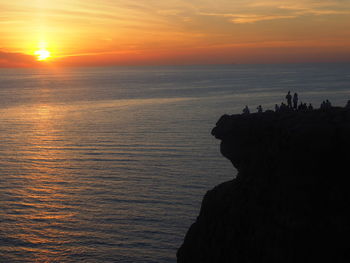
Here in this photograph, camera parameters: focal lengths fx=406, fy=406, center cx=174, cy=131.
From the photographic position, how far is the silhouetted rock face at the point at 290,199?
20984mm

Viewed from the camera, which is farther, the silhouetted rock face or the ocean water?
the ocean water

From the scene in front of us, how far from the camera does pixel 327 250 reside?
2077 centimetres

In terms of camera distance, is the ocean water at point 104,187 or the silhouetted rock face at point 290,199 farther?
the ocean water at point 104,187

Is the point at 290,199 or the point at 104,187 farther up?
the point at 290,199

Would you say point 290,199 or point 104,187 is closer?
point 290,199

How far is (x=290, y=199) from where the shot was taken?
21.8 m

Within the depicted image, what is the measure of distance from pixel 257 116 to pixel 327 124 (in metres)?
5.73

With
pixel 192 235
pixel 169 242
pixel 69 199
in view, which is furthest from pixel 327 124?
pixel 69 199

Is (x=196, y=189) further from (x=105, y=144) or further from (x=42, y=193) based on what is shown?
(x=105, y=144)

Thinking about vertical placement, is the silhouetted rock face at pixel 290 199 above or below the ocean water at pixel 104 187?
above

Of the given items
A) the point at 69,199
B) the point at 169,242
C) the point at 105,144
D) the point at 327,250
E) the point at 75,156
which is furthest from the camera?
Result: the point at 105,144

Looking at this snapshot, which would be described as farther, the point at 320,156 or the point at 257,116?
the point at 257,116

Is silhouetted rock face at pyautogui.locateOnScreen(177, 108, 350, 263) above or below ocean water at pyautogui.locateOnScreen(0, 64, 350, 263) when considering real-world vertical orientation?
above

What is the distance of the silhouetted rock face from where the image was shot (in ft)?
68.8
